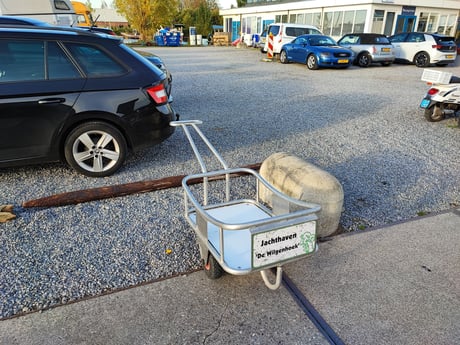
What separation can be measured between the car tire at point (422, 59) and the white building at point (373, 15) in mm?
6135

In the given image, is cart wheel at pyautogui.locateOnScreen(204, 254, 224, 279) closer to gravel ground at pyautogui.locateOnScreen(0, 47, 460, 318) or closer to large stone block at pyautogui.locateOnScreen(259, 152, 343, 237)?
gravel ground at pyautogui.locateOnScreen(0, 47, 460, 318)

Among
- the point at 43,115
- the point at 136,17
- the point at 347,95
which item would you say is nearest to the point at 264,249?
the point at 43,115

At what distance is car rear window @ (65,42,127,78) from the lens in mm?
4156

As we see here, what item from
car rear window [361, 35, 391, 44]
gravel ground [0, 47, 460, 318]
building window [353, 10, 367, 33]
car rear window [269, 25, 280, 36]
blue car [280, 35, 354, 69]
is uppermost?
building window [353, 10, 367, 33]

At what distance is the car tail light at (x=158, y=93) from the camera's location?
173 inches

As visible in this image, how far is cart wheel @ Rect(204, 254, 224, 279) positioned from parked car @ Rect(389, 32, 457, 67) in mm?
16892

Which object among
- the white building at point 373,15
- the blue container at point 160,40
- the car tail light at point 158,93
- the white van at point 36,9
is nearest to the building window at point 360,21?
the white building at point 373,15

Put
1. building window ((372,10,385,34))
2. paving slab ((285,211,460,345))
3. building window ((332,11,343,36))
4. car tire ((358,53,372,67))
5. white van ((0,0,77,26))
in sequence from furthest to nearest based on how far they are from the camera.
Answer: building window ((332,11,343,36)) → building window ((372,10,385,34)) → car tire ((358,53,372,67)) → white van ((0,0,77,26)) → paving slab ((285,211,460,345))

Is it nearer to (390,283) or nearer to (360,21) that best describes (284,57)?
(360,21)

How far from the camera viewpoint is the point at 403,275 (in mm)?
2785

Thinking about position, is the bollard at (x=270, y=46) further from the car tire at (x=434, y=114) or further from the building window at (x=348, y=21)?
the car tire at (x=434, y=114)

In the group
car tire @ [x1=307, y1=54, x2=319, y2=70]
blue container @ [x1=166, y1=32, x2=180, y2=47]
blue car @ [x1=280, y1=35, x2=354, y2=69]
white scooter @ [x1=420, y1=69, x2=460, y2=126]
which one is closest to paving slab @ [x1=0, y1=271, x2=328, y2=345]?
white scooter @ [x1=420, y1=69, x2=460, y2=126]

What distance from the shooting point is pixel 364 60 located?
1631 centimetres

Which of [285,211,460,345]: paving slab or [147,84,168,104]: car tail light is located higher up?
[147,84,168,104]: car tail light
